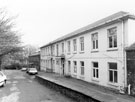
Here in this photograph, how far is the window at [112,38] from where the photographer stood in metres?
12.4

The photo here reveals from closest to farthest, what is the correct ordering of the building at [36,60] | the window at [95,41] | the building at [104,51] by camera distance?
the building at [104,51]
the window at [95,41]
the building at [36,60]

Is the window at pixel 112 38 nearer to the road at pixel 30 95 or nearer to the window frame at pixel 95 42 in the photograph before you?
the window frame at pixel 95 42

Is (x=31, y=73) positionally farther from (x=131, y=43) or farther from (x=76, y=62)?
(x=131, y=43)

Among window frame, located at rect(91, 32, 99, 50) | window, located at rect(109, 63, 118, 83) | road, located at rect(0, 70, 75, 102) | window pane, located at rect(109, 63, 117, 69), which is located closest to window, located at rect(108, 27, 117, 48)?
window pane, located at rect(109, 63, 117, 69)

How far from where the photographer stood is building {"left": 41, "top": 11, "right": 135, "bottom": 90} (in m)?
11.3

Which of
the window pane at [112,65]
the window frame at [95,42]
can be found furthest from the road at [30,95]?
the window frame at [95,42]

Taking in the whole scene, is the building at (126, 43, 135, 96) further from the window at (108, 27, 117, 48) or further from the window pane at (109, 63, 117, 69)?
the window at (108, 27, 117, 48)

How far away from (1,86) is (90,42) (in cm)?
1104

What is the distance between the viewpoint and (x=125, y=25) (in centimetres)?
1134

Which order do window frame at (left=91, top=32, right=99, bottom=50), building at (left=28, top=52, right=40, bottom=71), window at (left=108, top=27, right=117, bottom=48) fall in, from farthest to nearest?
building at (left=28, top=52, right=40, bottom=71), window frame at (left=91, top=32, right=99, bottom=50), window at (left=108, top=27, right=117, bottom=48)

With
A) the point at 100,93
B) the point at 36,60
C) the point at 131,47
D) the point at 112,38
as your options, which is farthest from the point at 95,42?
the point at 36,60

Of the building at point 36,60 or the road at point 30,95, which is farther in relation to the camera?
the building at point 36,60

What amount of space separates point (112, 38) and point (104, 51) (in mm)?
1528

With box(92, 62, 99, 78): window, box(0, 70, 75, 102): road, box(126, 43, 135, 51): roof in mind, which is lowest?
box(0, 70, 75, 102): road
